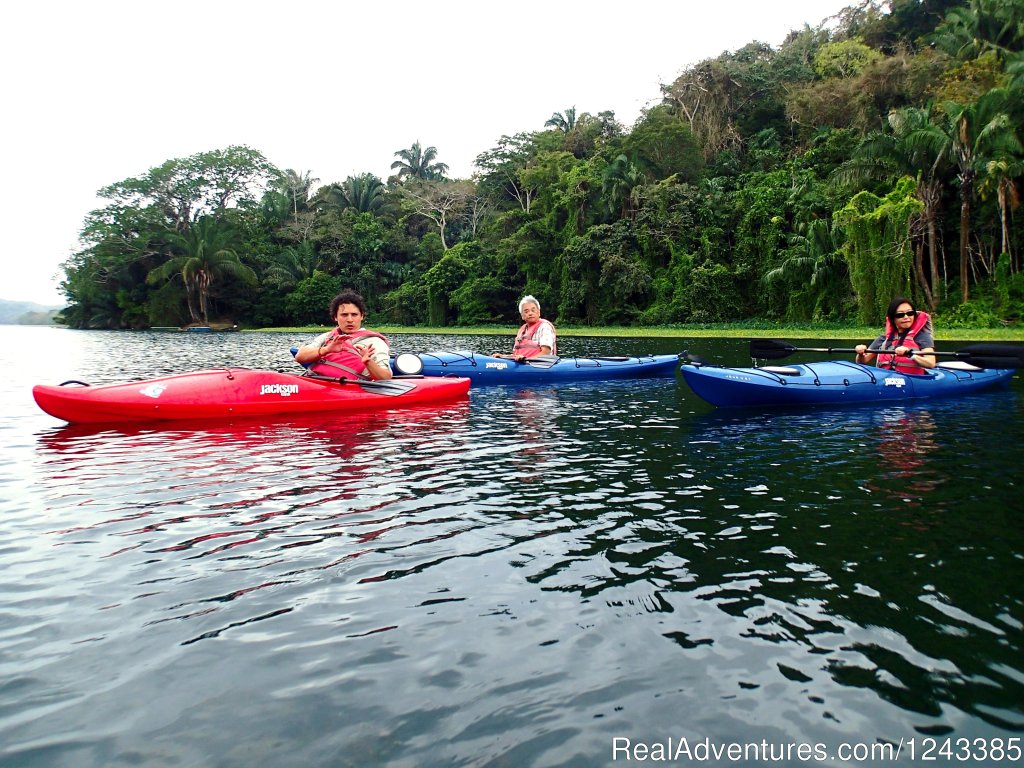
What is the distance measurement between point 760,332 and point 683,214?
8.92m

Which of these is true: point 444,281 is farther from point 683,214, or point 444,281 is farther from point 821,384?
point 821,384

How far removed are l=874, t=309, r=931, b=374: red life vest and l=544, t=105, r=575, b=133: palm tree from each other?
39325 millimetres

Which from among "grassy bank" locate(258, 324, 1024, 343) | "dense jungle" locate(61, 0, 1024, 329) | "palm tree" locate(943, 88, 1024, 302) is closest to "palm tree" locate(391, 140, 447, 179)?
"dense jungle" locate(61, 0, 1024, 329)

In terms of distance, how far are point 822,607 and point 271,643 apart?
8.14ft

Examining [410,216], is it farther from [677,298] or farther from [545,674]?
[545,674]

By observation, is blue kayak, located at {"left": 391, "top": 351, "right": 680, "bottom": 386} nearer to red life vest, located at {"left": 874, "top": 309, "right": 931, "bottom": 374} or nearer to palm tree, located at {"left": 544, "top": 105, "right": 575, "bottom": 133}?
red life vest, located at {"left": 874, "top": 309, "right": 931, "bottom": 374}

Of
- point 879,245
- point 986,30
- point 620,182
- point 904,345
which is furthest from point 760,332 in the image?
point 904,345

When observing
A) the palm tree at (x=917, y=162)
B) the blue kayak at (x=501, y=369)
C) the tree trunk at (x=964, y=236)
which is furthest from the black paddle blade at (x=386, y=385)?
the tree trunk at (x=964, y=236)

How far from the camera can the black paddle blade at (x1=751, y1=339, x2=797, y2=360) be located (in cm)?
1059

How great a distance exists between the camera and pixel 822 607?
3.28 metres

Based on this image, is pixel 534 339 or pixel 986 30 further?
pixel 986 30

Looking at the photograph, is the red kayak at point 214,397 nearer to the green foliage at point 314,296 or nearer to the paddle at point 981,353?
the paddle at point 981,353

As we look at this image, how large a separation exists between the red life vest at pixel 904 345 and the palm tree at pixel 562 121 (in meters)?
39.3

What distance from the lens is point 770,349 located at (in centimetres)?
1065
